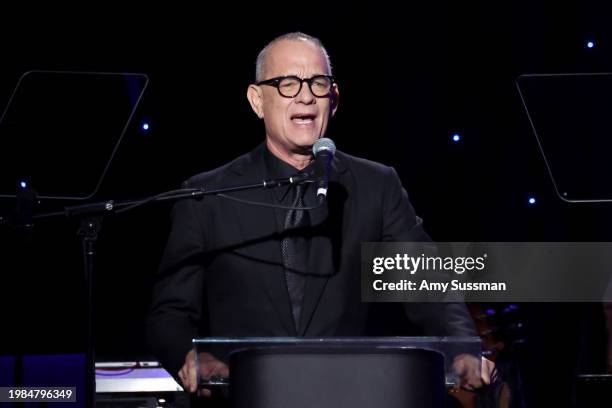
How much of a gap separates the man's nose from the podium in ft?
3.92

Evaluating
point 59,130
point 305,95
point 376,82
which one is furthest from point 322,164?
point 59,130

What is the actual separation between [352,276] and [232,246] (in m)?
0.38

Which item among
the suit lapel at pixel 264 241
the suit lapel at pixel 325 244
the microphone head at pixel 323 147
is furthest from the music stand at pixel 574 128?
the microphone head at pixel 323 147

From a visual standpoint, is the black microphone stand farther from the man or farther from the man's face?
the man's face

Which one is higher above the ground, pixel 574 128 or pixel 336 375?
pixel 574 128

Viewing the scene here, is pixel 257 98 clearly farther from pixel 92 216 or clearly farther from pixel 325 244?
pixel 92 216

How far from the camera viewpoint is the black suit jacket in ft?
9.41

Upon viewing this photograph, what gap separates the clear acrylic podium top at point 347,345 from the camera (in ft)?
6.14

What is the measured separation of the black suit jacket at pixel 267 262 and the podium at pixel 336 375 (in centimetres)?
87

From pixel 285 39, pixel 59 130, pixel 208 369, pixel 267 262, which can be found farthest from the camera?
pixel 59 130

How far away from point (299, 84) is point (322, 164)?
2.46 ft

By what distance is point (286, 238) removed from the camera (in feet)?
9.83

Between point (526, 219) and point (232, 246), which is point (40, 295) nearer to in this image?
point (232, 246)

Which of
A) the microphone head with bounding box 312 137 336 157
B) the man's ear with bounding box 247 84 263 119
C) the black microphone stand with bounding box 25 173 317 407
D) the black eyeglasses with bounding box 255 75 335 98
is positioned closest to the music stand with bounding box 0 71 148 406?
the man's ear with bounding box 247 84 263 119
